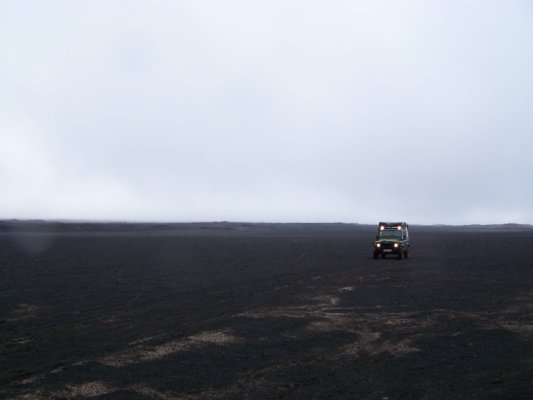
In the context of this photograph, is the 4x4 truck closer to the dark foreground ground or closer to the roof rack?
the roof rack

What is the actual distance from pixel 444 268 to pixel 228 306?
17.5 metres

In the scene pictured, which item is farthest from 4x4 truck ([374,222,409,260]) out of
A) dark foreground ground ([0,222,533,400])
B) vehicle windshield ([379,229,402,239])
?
dark foreground ground ([0,222,533,400])

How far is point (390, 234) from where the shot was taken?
42062 mm

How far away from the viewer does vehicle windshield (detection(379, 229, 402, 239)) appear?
4191cm

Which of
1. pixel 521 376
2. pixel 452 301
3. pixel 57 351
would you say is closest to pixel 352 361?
pixel 521 376

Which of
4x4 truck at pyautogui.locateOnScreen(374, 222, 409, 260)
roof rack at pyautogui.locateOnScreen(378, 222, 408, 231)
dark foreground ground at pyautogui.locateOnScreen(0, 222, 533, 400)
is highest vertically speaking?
roof rack at pyautogui.locateOnScreen(378, 222, 408, 231)

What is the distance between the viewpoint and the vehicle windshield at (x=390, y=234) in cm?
4191

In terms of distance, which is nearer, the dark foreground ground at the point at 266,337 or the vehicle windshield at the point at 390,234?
Answer: the dark foreground ground at the point at 266,337

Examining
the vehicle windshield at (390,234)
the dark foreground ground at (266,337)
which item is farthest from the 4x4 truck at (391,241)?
the dark foreground ground at (266,337)

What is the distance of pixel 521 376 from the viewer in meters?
10.0

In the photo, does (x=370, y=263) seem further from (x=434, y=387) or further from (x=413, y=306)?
(x=434, y=387)

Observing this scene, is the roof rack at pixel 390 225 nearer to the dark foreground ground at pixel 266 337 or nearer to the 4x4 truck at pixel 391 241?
the 4x4 truck at pixel 391 241

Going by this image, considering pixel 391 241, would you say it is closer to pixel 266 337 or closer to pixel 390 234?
pixel 390 234

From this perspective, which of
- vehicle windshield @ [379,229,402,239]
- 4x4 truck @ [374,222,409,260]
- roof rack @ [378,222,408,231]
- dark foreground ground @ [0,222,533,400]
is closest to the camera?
dark foreground ground @ [0,222,533,400]
